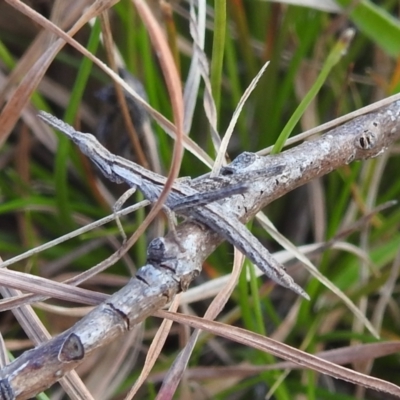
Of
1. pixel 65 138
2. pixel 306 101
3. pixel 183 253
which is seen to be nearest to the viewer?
pixel 183 253

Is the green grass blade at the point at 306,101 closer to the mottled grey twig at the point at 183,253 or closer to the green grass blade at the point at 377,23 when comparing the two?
the mottled grey twig at the point at 183,253

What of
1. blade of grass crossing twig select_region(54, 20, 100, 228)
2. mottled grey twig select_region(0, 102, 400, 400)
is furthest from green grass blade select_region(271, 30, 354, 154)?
blade of grass crossing twig select_region(54, 20, 100, 228)


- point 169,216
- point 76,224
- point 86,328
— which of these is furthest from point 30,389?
point 76,224

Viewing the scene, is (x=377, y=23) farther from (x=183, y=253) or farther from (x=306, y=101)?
(x=183, y=253)

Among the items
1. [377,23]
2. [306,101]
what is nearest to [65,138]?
[306,101]

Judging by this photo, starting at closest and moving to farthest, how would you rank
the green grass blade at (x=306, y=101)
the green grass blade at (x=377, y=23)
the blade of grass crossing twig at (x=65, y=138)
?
1. the green grass blade at (x=306, y=101)
2. the blade of grass crossing twig at (x=65, y=138)
3. the green grass blade at (x=377, y=23)

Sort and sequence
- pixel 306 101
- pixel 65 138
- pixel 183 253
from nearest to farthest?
pixel 183 253 < pixel 306 101 < pixel 65 138

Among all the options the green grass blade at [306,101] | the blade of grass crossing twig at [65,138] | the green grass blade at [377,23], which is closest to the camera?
the green grass blade at [306,101]

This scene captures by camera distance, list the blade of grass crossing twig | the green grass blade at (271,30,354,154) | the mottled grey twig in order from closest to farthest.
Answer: the mottled grey twig < the green grass blade at (271,30,354,154) < the blade of grass crossing twig

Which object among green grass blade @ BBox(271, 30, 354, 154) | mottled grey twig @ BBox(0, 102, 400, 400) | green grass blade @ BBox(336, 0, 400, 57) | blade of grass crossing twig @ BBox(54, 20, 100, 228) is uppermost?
blade of grass crossing twig @ BBox(54, 20, 100, 228)

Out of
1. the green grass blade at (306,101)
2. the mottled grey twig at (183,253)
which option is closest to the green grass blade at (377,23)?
the green grass blade at (306,101)

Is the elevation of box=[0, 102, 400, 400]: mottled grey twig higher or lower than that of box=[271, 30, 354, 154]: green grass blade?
lower

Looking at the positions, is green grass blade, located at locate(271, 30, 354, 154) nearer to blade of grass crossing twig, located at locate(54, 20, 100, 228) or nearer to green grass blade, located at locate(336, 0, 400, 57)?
green grass blade, located at locate(336, 0, 400, 57)
